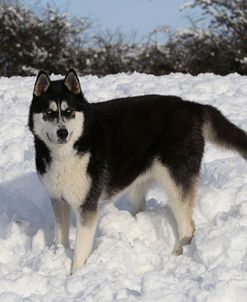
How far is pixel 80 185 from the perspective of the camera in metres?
5.14

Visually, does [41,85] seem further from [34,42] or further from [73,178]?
[34,42]

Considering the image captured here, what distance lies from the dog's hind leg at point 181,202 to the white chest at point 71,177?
0.73 m

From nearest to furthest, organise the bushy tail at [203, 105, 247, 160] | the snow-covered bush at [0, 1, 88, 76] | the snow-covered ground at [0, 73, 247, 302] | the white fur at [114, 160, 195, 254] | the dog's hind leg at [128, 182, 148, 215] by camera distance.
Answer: the snow-covered ground at [0, 73, 247, 302] < the white fur at [114, 160, 195, 254] < the bushy tail at [203, 105, 247, 160] < the dog's hind leg at [128, 182, 148, 215] < the snow-covered bush at [0, 1, 88, 76]

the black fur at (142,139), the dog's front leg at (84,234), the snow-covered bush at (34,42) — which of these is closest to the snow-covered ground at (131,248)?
the dog's front leg at (84,234)

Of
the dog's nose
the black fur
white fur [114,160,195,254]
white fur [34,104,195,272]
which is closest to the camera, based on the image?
the dog's nose

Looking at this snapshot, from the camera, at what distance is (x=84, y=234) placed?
Result: 203 inches

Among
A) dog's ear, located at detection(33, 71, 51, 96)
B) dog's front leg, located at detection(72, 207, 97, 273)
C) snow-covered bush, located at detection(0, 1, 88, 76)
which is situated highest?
dog's ear, located at detection(33, 71, 51, 96)

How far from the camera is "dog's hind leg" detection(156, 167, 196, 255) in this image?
5434 mm

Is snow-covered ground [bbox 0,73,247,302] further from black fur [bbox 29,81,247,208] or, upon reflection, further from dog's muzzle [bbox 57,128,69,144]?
dog's muzzle [bbox 57,128,69,144]

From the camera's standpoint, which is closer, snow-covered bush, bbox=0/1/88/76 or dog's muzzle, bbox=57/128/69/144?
dog's muzzle, bbox=57/128/69/144

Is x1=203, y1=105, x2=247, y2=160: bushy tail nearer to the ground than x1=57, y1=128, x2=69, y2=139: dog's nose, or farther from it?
nearer to the ground

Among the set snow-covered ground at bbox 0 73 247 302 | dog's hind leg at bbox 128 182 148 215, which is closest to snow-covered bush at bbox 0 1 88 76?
snow-covered ground at bbox 0 73 247 302

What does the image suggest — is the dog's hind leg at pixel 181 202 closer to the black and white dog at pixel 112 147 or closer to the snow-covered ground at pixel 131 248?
Result: the black and white dog at pixel 112 147

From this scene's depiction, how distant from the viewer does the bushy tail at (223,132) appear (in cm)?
569
